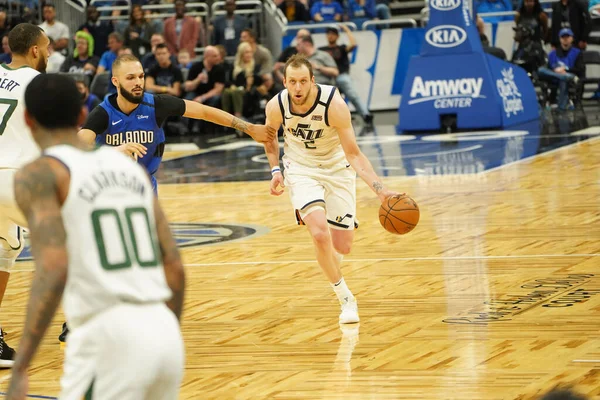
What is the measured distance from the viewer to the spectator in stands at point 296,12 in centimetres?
2375

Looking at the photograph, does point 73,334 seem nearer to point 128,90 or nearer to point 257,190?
point 128,90

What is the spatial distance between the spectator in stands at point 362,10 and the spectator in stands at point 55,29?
18.9 feet

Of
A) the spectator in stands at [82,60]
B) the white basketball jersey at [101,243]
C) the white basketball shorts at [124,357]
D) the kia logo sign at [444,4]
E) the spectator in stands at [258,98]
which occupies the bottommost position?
the spectator in stands at [258,98]

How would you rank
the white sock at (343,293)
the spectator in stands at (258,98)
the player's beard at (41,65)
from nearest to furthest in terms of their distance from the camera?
the player's beard at (41,65) → the white sock at (343,293) → the spectator in stands at (258,98)

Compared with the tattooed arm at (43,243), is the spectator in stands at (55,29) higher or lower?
lower

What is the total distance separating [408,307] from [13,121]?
107 inches

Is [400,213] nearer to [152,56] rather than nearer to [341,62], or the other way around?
[341,62]

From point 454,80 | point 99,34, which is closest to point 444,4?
point 454,80

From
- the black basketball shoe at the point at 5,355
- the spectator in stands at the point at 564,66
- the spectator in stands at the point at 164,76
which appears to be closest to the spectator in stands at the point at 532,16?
the spectator in stands at the point at 564,66

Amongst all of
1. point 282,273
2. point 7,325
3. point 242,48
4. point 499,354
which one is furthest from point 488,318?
point 242,48

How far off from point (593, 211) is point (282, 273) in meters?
3.60

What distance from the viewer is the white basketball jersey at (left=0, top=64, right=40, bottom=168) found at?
643 centimetres

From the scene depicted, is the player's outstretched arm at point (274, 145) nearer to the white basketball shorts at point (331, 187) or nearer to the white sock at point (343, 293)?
the white basketball shorts at point (331, 187)

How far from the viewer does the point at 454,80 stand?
1877cm
